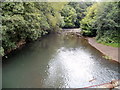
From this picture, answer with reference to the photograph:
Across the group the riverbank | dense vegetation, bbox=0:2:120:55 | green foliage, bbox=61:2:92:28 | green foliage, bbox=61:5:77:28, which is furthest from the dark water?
green foliage, bbox=61:2:92:28

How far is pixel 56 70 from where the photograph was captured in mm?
9984

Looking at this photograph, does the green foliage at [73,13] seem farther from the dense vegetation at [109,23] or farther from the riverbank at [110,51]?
the riverbank at [110,51]

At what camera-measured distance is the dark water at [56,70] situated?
8344 millimetres

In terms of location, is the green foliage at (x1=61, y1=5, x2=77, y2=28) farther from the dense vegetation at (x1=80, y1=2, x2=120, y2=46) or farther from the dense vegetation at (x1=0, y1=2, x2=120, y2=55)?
the dense vegetation at (x1=80, y1=2, x2=120, y2=46)

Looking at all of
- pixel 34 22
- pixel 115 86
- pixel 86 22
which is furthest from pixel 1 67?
pixel 86 22

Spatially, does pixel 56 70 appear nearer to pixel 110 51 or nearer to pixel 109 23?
pixel 110 51

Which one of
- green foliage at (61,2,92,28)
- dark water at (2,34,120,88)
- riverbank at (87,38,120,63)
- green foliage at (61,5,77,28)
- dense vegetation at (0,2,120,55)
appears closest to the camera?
dark water at (2,34,120,88)

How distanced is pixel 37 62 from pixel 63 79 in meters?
3.56

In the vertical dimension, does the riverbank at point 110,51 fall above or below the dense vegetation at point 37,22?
below

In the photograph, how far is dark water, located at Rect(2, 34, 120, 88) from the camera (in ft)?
27.4

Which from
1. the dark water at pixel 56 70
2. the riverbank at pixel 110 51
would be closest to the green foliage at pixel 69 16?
the riverbank at pixel 110 51

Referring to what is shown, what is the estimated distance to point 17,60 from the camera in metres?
11.8

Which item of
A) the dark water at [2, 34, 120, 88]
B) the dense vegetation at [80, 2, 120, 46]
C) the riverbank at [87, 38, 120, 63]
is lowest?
the dark water at [2, 34, 120, 88]

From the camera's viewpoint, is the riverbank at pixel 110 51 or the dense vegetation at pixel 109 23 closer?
the riverbank at pixel 110 51
